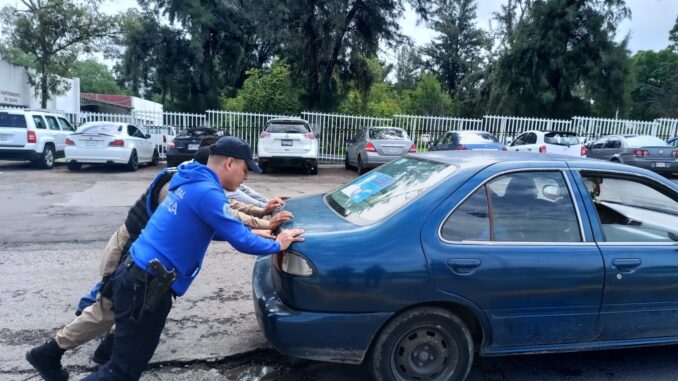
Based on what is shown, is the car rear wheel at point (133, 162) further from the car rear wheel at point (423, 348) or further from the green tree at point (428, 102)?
the green tree at point (428, 102)

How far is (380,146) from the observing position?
1389cm

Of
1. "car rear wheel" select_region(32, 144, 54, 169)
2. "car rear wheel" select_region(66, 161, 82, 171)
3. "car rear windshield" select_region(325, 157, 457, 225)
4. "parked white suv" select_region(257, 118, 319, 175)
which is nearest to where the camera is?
"car rear windshield" select_region(325, 157, 457, 225)

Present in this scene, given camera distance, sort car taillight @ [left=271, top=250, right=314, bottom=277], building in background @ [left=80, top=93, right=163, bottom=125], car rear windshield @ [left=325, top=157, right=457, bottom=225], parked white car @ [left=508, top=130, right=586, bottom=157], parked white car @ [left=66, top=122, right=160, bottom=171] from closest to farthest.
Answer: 1. car taillight @ [left=271, top=250, right=314, bottom=277]
2. car rear windshield @ [left=325, top=157, right=457, bottom=225]
3. parked white car @ [left=66, top=122, right=160, bottom=171]
4. parked white car @ [left=508, top=130, right=586, bottom=157]
5. building in background @ [left=80, top=93, right=163, bottom=125]

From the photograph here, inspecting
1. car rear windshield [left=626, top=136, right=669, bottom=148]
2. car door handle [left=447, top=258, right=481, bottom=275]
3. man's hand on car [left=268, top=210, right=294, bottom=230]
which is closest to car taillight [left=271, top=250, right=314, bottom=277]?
man's hand on car [left=268, top=210, right=294, bottom=230]

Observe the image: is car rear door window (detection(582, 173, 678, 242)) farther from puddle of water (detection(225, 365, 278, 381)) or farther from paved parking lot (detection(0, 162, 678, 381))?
puddle of water (detection(225, 365, 278, 381))

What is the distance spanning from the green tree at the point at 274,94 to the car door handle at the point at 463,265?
20.6 meters

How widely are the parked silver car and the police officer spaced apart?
37.5 feet

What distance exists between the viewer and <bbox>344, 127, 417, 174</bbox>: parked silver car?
45.4 feet

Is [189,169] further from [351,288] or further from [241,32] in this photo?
[241,32]

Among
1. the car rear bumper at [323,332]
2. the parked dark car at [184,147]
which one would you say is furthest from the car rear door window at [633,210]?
the parked dark car at [184,147]

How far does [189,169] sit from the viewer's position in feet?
8.14

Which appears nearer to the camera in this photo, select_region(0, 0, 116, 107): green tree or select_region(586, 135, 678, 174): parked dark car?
select_region(586, 135, 678, 174): parked dark car

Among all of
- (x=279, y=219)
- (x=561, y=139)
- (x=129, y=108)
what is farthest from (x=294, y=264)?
(x=129, y=108)

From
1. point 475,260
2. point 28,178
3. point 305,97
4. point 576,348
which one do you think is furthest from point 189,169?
point 305,97
